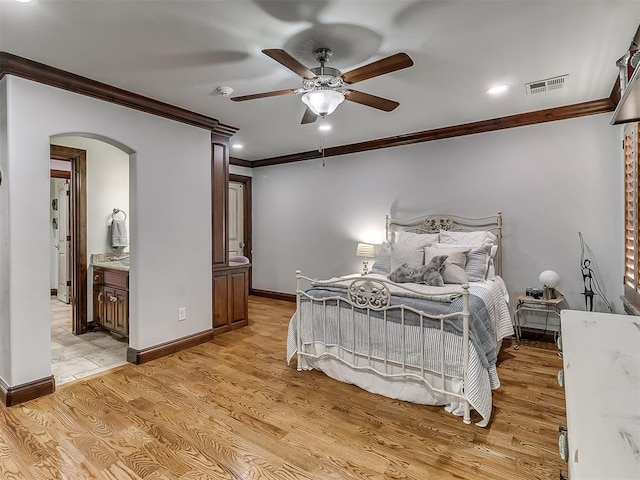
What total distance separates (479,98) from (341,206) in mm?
2596

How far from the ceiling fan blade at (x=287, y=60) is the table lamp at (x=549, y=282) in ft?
10.2

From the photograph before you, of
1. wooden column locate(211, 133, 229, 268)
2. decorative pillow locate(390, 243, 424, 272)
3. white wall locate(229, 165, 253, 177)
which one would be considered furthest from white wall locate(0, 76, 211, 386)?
white wall locate(229, 165, 253, 177)

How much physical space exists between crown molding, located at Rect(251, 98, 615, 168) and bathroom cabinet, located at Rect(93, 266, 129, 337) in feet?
10.7

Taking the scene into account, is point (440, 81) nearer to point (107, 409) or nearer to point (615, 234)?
point (615, 234)

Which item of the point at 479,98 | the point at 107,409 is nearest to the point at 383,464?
the point at 107,409

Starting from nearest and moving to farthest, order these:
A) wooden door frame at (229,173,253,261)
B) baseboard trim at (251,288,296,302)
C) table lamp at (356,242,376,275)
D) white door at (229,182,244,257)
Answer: table lamp at (356,242,376,275), baseboard trim at (251,288,296,302), white door at (229,182,244,257), wooden door frame at (229,173,253,261)

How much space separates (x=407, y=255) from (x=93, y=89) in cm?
335

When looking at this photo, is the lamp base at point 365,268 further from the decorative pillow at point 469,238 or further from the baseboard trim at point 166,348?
the baseboard trim at point 166,348

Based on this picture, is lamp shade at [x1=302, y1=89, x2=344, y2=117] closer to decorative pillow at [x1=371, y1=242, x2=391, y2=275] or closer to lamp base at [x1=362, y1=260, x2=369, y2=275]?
decorative pillow at [x1=371, y1=242, x2=391, y2=275]

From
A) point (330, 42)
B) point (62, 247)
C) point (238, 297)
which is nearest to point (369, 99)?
point (330, 42)

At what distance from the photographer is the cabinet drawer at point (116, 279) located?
12.8ft

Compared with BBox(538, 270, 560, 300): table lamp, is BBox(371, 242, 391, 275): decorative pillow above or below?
above

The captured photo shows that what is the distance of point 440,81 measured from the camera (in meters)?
3.03

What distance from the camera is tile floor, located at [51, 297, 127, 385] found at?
3.24 meters
